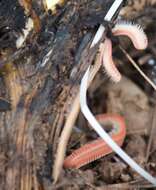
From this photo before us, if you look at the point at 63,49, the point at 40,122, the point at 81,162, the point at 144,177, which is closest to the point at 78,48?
the point at 63,49

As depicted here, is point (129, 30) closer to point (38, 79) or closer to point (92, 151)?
point (38, 79)

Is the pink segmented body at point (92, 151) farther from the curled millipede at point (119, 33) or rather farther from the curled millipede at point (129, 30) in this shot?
the curled millipede at point (129, 30)

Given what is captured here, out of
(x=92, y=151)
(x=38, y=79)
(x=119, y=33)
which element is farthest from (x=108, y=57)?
(x=92, y=151)

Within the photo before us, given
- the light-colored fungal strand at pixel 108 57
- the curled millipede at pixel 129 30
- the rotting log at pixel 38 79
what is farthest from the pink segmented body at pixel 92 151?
the curled millipede at pixel 129 30

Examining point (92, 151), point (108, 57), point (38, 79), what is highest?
point (38, 79)

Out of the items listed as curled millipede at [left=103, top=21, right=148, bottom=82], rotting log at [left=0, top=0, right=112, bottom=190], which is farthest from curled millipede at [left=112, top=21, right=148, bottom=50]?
rotting log at [left=0, top=0, right=112, bottom=190]

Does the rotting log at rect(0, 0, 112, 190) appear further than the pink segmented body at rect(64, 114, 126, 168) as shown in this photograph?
No

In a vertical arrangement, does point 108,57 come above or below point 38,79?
below

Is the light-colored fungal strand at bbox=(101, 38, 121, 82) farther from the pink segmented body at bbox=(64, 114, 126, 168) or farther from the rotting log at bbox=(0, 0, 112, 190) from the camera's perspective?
the pink segmented body at bbox=(64, 114, 126, 168)

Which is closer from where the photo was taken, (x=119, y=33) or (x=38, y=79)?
(x=38, y=79)
